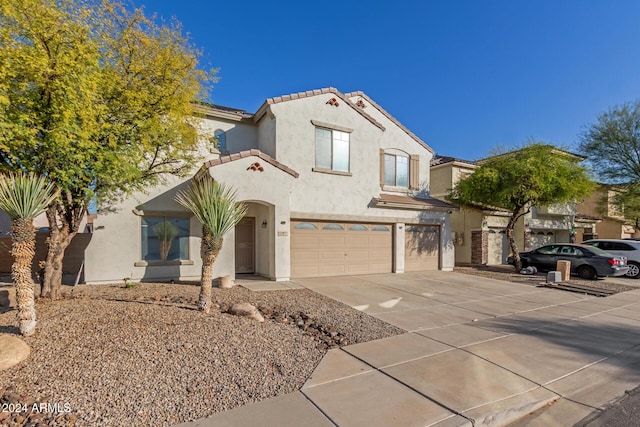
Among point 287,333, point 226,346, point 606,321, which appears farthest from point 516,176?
point 226,346

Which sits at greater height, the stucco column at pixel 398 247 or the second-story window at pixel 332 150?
the second-story window at pixel 332 150

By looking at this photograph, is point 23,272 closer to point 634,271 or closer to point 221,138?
point 221,138

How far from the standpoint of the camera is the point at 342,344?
5621 mm

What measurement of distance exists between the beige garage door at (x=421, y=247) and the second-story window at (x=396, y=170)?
2257 mm

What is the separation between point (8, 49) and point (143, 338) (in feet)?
17.0

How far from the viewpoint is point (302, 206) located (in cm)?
1264

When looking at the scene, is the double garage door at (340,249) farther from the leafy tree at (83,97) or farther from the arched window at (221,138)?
the leafy tree at (83,97)

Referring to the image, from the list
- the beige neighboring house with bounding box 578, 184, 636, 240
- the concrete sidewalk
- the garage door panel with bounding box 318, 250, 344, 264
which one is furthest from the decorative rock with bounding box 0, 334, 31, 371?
the beige neighboring house with bounding box 578, 184, 636, 240

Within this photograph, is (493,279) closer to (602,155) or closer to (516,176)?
(516,176)

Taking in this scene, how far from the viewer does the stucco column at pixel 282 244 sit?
37.4ft

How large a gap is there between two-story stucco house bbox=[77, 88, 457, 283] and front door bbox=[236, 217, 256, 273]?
0.13ft

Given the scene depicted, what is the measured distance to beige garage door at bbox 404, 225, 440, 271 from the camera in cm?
1529

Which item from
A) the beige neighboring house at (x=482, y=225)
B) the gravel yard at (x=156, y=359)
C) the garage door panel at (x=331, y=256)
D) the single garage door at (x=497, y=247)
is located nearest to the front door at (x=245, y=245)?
the garage door panel at (x=331, y=256)

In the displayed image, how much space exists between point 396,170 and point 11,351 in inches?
574
